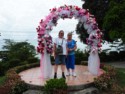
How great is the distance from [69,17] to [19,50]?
26.9ft

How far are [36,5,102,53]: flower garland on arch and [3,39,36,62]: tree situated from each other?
6.89m

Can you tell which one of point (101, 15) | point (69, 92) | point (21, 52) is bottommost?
point (69, 92)

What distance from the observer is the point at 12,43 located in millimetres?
24469

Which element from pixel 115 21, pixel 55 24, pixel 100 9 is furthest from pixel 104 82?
pixel 100 9

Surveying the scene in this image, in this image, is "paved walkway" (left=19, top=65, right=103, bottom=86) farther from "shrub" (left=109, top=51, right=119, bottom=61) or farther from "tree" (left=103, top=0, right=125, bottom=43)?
"shrub" (left=109, top=51, right=119, bottom=61)

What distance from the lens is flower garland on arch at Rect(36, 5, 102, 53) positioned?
535 inches

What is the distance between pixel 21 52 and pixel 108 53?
24.1ft

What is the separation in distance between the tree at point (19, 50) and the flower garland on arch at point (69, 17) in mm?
6886

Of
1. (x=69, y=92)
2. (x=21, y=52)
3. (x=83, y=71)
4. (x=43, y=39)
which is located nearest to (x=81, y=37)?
(x=21, y=52)

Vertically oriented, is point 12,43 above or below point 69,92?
above

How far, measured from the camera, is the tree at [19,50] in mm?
20812

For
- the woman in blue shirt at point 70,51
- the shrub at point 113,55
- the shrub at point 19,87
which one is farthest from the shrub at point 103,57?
the shrub at point 19,87

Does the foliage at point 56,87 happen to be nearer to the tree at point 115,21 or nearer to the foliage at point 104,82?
the foliage at point 104,82

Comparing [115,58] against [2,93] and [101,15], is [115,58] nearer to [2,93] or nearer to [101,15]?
[101,15]
